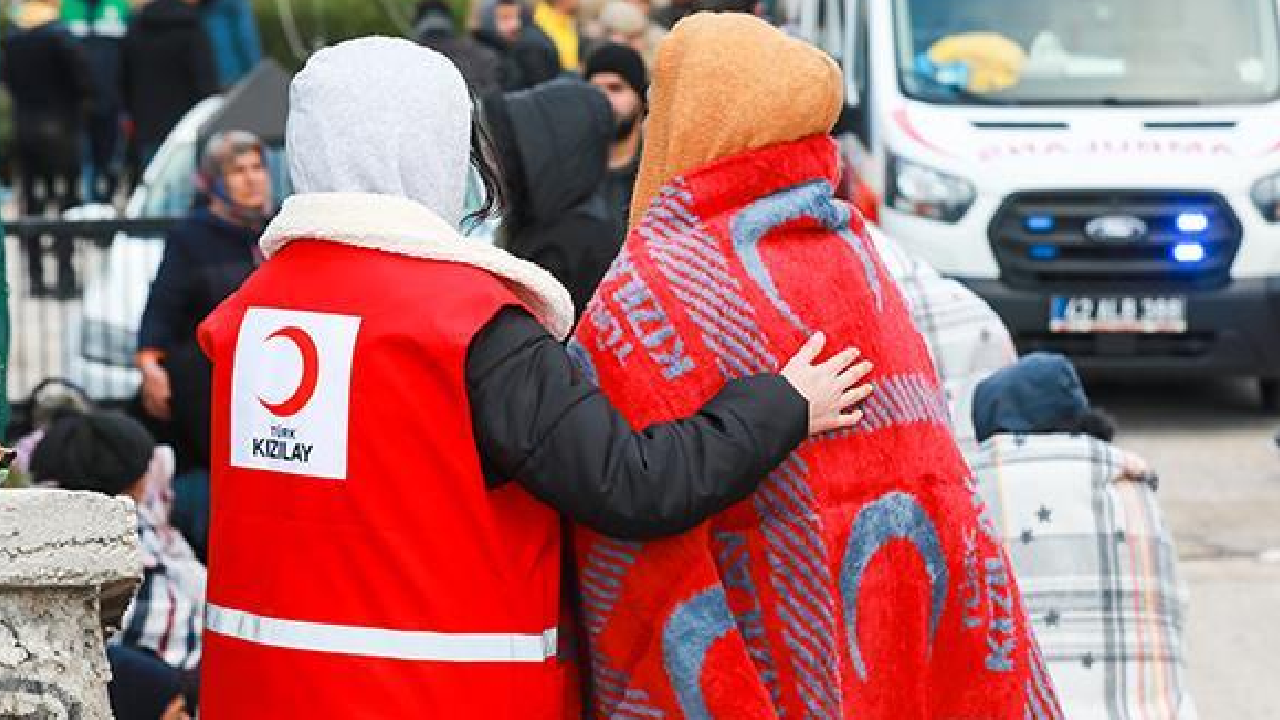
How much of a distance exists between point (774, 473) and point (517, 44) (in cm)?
1124

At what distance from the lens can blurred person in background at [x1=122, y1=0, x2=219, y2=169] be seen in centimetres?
1788

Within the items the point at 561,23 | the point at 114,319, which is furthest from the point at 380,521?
the point at 561,23

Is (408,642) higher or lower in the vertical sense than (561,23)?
higher

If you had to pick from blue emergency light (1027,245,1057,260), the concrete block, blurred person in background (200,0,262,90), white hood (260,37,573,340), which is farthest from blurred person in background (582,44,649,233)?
blurred person in background (200,0,262,90)

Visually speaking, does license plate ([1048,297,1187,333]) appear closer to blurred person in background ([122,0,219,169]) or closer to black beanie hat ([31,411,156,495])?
black beanie hat ([31,411,156,495])

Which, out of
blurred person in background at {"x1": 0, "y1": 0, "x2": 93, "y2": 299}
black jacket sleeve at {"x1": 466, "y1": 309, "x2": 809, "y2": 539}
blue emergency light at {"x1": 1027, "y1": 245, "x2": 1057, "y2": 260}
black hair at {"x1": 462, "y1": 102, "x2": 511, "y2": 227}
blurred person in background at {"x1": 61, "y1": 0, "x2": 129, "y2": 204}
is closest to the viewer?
black jacket sleeve at {"x1": 466, "y1": 309, "x2": 809, "y2": 539}

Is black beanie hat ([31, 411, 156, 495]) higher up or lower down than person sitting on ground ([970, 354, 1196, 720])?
lower down

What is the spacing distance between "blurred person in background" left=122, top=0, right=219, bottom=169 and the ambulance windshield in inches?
240

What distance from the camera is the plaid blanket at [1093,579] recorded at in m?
5.73

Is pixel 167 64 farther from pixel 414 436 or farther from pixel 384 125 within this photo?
pixel 414 436

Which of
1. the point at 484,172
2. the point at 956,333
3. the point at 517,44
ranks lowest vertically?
the point at 517,44

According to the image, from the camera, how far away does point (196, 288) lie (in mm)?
8625

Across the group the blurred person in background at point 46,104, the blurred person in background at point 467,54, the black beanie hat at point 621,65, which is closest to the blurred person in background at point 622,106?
the black beanie hat at point 621,65

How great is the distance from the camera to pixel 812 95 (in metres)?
4.00
